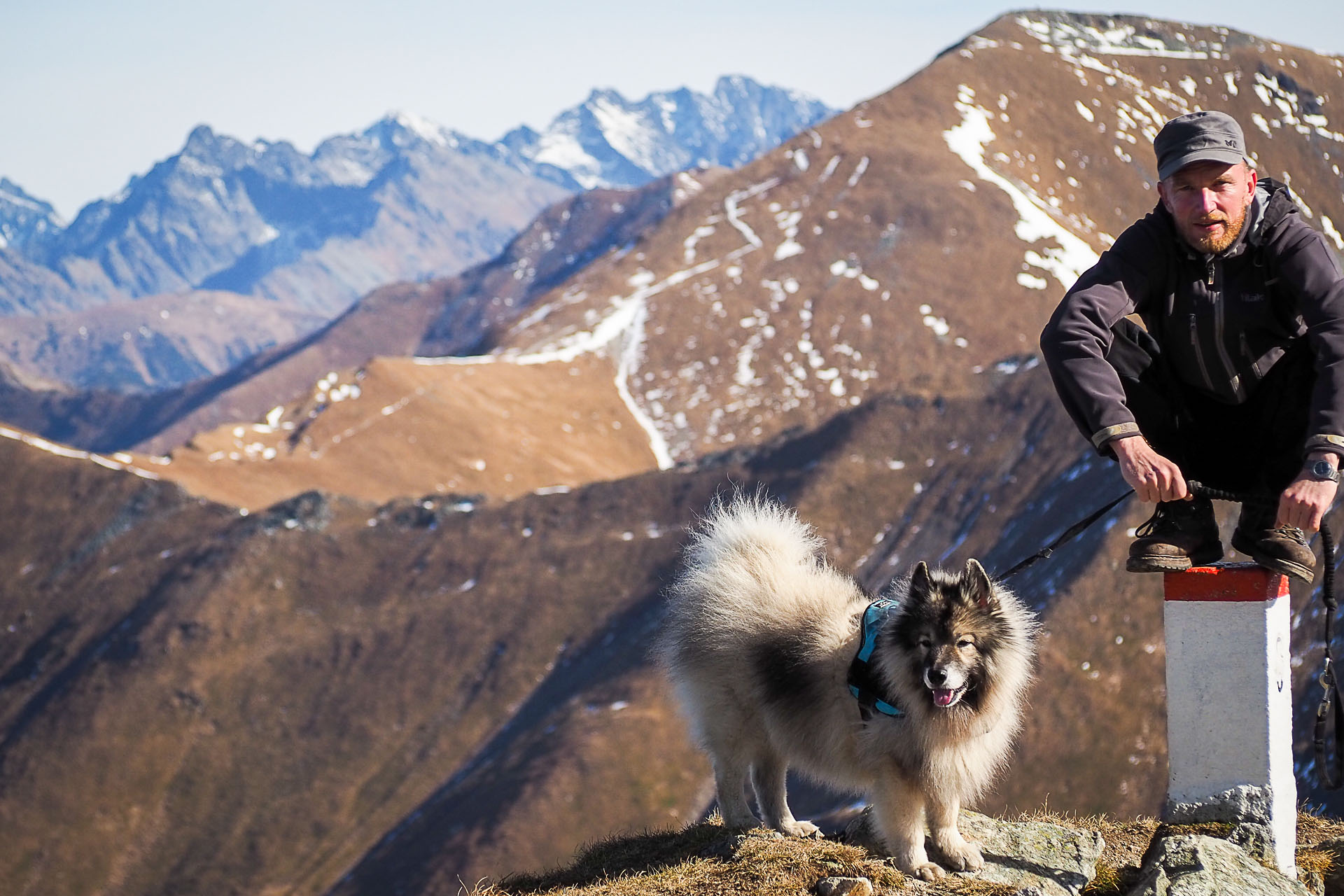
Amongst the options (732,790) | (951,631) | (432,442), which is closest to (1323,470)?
(951,631)

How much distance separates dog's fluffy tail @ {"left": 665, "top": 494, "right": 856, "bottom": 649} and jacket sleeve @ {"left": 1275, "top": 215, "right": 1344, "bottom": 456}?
4.09m

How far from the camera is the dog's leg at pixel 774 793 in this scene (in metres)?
10.2

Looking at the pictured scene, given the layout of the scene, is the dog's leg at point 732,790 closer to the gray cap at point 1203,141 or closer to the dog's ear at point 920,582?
the dog's ear at point 920,582

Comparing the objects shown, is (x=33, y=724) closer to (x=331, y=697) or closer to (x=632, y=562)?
(x=331, y=697)

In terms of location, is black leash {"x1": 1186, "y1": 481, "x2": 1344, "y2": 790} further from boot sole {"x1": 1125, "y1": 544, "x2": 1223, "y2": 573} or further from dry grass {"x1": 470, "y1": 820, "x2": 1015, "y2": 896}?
dry grass {"x1": 470, "y1": 820, "x2": 1015, "y2": 896}

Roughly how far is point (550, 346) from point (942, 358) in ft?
134

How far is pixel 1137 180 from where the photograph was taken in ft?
477

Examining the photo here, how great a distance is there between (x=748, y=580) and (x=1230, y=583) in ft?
12.3

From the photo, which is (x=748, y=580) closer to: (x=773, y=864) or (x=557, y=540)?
(x=773, y=864)

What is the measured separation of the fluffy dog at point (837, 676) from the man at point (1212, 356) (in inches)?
48.2

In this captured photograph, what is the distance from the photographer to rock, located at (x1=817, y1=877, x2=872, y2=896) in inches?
322

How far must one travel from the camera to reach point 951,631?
26.0ft

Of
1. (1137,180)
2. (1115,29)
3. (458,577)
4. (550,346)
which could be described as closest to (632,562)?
(458,577)

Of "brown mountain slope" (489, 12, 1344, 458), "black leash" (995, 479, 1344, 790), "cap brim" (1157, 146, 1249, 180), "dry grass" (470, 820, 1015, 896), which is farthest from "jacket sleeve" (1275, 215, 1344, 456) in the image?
"brown mountain slope" (489, 12, 1344, 458)
